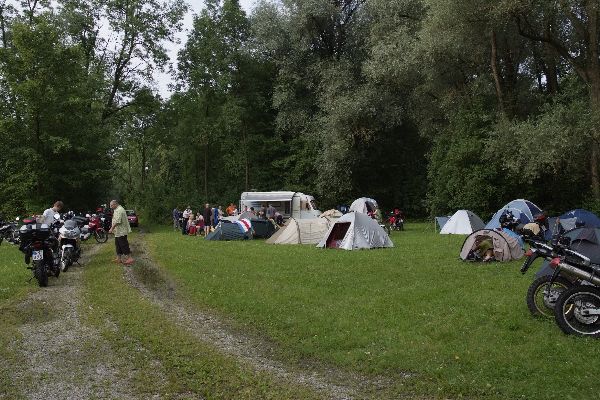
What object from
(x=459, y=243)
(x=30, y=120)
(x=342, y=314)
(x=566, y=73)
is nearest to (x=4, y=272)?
(x=342, y=314)

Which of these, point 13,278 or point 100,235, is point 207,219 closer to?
point 100,235

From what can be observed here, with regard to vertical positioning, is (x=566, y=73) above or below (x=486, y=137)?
above

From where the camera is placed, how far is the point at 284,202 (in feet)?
90.8

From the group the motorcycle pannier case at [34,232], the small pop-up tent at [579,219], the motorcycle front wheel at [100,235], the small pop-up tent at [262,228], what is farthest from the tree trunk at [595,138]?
the motorcycle front wheel at [100,235]

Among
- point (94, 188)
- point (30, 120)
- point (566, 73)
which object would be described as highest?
point (566, 73)

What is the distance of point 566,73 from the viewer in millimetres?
24547

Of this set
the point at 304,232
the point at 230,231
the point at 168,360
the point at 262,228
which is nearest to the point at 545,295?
the point at 168,360

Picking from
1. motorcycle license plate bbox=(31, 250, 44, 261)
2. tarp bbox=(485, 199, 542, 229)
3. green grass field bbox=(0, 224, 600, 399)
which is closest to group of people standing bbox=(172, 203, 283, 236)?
tarp bbox=(485, 199, 542, 229)

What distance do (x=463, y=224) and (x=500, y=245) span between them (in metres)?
8.22

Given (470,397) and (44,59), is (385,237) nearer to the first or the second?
(470,397)

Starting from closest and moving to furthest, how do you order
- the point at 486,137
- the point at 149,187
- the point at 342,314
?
the point at 342,314, the point at 486,137, the point at 149,187

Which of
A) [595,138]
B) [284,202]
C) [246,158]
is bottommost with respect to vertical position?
[284,202]

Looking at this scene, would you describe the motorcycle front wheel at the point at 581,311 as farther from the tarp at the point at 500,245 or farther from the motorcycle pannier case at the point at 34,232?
the motorcycle pannier case at the point at 34,232

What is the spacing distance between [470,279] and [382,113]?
1896 cm
